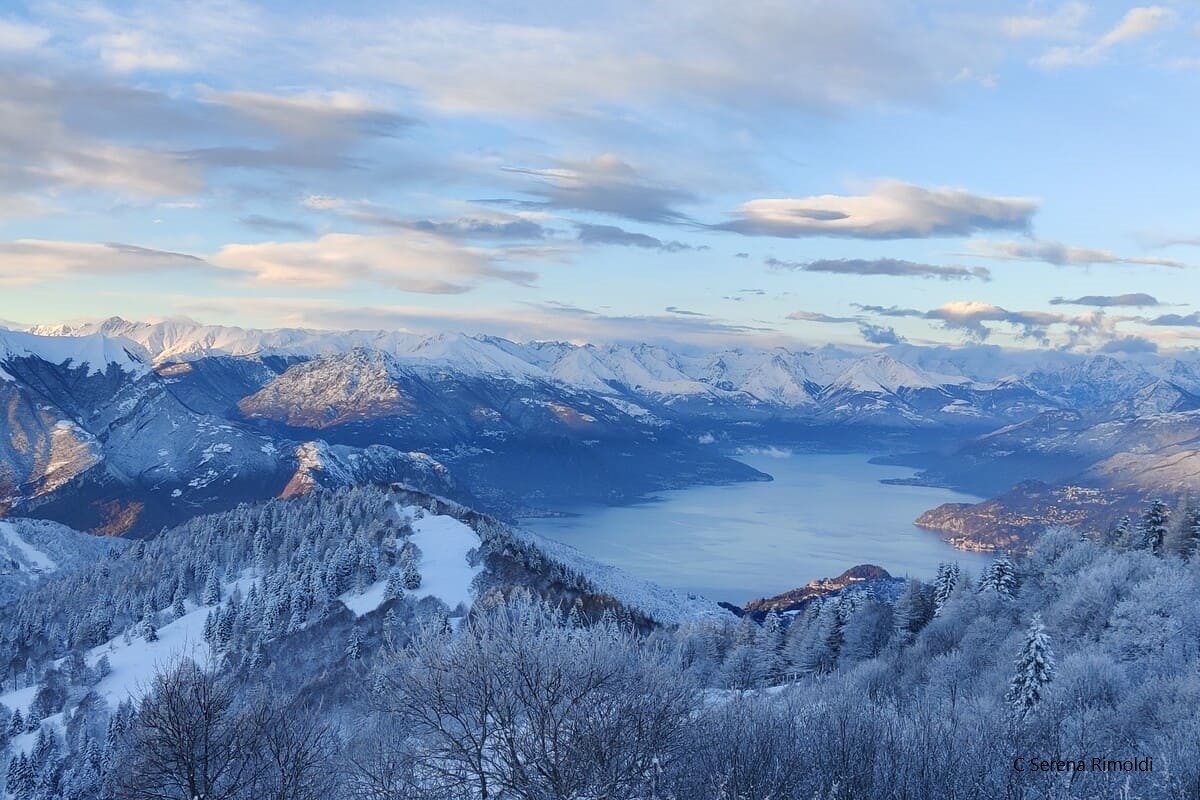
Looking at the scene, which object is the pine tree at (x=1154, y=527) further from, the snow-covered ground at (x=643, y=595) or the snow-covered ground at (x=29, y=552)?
the snow-covered ground at (x=29, y=552)

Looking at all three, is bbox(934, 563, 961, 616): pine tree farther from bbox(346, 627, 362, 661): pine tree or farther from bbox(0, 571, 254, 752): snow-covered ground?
bbox(0, 571, 254, 752): snow-covered ground

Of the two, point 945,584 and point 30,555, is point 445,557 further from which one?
point 30,555

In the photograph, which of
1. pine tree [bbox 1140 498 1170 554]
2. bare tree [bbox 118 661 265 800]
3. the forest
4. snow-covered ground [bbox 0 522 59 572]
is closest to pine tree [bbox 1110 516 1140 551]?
the forest

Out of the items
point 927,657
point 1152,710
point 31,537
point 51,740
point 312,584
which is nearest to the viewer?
point 1152,710

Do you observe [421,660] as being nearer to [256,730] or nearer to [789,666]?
[256,730]

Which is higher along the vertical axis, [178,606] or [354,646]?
[354,646]

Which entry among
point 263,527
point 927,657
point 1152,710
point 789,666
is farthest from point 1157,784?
point 263,527

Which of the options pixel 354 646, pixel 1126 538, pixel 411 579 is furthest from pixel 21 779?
pixel 1126 538
